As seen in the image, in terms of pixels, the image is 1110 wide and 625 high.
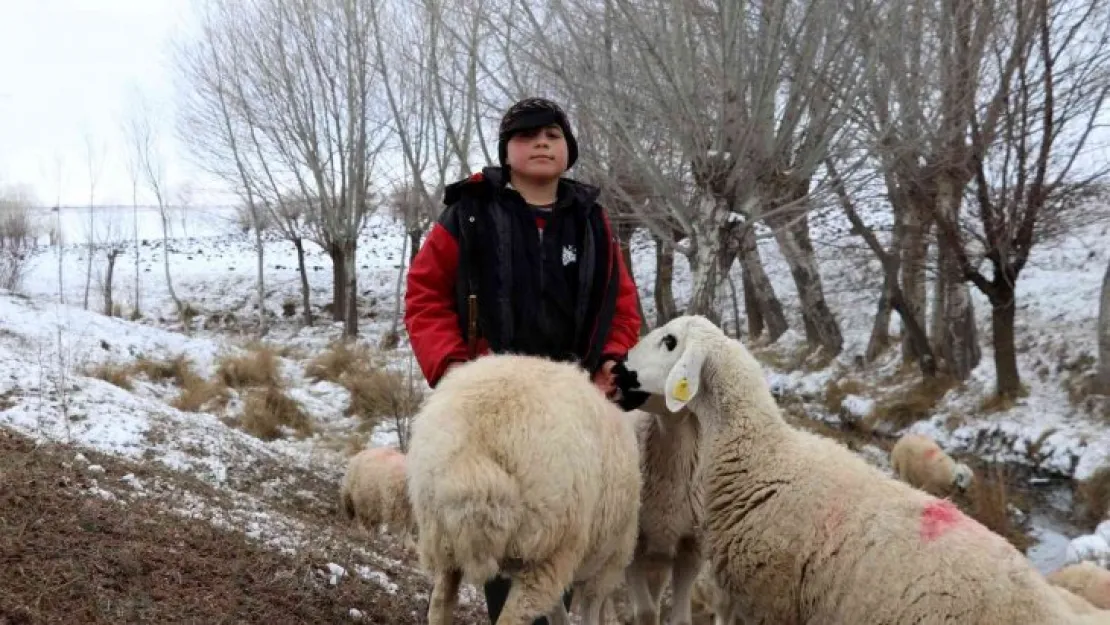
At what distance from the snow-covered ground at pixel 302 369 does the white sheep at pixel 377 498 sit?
0.57m

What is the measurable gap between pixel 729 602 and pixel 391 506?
3959 mm

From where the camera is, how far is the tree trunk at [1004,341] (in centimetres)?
1137

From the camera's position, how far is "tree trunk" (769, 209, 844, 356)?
50.0 ft

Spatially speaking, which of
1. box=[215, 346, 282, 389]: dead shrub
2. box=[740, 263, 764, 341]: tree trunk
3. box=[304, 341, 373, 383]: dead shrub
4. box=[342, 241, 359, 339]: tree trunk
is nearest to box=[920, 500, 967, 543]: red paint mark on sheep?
box=[215, 346, 282, 389]: dead shrub

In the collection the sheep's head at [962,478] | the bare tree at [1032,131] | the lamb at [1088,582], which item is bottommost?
the sheep's head at [962,478]

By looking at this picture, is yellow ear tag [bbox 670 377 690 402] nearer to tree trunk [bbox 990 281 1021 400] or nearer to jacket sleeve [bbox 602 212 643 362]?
jacket sleeve [bbox 602 212 643 362]

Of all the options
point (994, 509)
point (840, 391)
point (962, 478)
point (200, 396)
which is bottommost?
point (994, 509)

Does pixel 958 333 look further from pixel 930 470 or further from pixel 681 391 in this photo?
pixel 681 391

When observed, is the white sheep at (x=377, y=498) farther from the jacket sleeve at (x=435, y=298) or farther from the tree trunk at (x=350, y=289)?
the tree trunk at (x=350, y=289)

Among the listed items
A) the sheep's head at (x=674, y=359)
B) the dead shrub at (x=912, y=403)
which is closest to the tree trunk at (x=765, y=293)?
the dead shrub at (x=912, y=403)

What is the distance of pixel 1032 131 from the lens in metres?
10.0

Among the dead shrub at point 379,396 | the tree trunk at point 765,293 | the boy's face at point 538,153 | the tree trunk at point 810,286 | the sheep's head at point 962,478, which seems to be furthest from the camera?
the tree trunk at point 765,293

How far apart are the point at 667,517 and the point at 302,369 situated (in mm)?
11709

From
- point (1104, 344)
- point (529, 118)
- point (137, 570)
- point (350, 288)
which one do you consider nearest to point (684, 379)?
point (529, 118)
